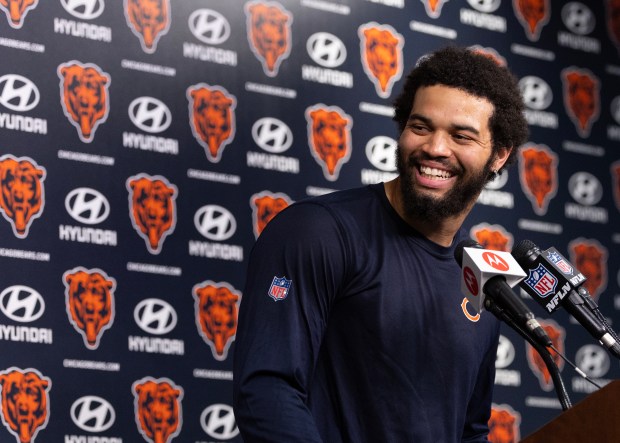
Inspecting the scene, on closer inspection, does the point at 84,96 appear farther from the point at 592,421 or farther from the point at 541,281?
the point at 592,421

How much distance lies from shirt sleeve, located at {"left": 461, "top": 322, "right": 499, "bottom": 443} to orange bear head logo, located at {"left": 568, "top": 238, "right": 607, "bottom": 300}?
2088 millimetres

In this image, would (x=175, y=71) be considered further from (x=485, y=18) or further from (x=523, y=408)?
(x=523, y=408)

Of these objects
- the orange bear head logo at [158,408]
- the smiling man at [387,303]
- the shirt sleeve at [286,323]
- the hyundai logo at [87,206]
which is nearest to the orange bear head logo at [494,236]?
the orange bear head logo at [158,408]

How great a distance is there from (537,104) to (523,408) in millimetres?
1326

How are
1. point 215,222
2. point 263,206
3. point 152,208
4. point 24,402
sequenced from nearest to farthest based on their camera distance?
point 24,402, point 152,208, point 215,222, point 263,206

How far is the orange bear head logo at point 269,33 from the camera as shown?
3.94 m

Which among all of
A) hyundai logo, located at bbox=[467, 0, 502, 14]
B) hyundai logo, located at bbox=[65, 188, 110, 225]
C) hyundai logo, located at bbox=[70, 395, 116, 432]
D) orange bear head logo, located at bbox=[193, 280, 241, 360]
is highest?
hyundai logo, located at bbox=[467, 0, 502, 14]

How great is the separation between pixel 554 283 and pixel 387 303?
38 cm

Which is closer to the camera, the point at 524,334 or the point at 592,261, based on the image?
the point at 524,334

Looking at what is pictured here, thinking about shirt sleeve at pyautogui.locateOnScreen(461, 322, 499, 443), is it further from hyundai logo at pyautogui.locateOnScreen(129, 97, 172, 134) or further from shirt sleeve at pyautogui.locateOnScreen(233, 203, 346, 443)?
hyundai logo at pyautogui.locateOnScreen(129, 97, 172, 134)

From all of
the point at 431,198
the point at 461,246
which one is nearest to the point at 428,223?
the point at 431,198

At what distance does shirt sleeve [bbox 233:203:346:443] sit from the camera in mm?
1905

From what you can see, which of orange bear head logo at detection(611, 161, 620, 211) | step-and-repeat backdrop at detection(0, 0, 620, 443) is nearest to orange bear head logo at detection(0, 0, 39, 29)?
step-and-repeat backdrop at detection(0, 0, 620, 443)

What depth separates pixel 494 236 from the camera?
4332mm
